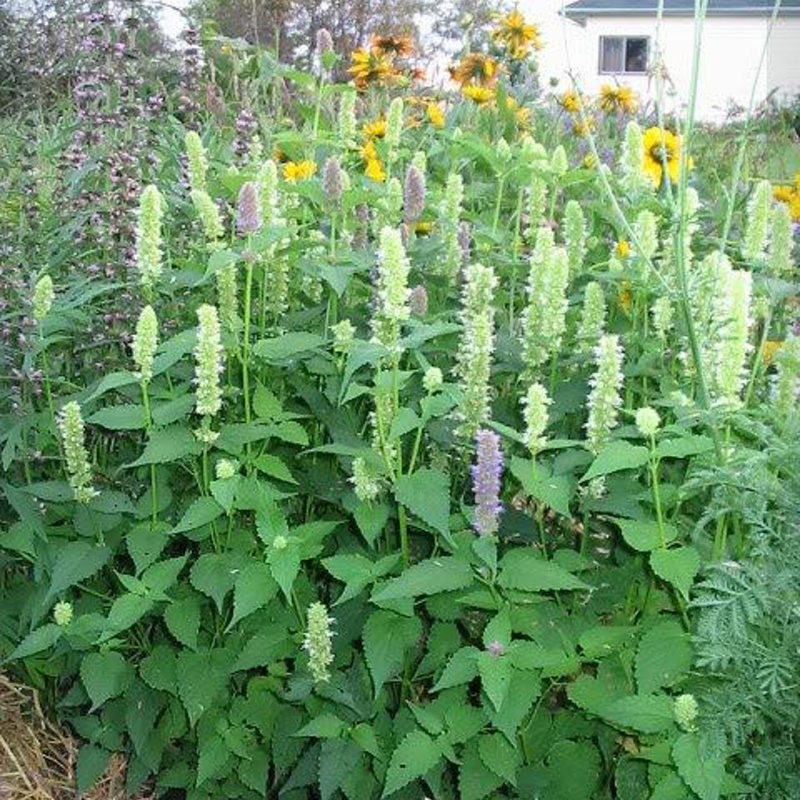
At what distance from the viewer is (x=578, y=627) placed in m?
2.42

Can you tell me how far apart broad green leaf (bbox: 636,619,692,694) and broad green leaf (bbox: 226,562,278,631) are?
2.13ft

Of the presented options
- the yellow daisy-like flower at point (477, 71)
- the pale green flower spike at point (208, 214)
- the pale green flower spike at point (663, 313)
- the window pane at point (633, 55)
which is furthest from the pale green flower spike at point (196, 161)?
the window pane at point (633, 55)

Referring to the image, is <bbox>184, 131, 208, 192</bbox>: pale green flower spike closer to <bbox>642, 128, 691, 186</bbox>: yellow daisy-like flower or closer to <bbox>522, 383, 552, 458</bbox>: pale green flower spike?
<bbox>522, 383, 552, 458</bbox>: pale green flower spike

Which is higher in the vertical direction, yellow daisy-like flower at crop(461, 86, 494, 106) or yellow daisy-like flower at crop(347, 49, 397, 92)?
yellow daisy-like flower at crop(347, 49, 397, 92)

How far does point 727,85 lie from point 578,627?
2794cm

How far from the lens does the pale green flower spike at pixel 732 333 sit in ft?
7.04

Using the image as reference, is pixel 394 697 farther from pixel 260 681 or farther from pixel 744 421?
pixel 744 421

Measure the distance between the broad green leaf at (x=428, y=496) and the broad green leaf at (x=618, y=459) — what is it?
259 millimetres

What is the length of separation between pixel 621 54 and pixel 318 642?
28.7 metres

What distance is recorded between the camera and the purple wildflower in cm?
238

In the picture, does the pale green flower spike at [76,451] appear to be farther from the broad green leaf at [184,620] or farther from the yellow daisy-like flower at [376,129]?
the yellow daisy-like flower at [376,129]

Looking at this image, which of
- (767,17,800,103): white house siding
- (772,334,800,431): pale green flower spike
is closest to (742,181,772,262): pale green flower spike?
(772,334,800,431): pale green flower spike

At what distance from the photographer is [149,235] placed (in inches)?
98.5

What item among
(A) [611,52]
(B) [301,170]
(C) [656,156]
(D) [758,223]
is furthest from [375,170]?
(A) [611,52]
